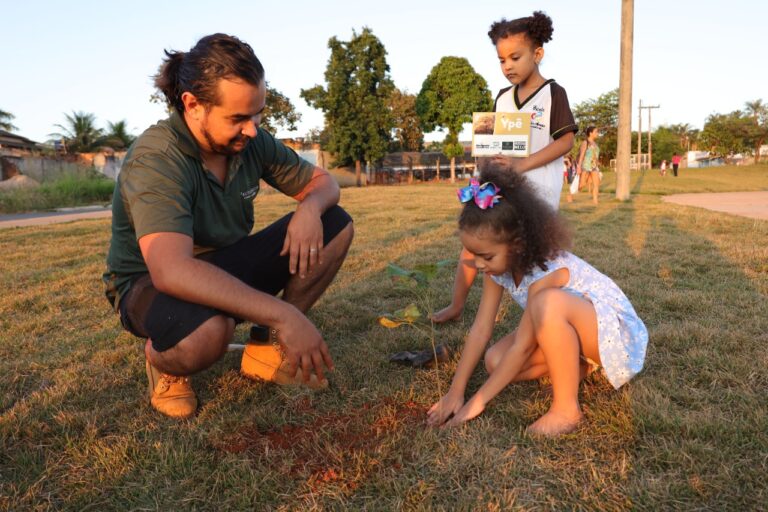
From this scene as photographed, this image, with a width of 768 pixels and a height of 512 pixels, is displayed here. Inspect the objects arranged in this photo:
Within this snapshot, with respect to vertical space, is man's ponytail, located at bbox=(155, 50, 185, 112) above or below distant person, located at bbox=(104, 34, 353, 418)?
above

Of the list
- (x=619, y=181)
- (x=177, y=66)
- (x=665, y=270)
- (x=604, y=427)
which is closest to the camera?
(x=604, y=427)

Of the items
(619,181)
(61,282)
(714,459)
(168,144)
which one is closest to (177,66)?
(168,144)

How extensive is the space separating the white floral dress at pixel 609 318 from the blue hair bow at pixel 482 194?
351 mm

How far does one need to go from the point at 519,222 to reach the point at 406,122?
42.6 meters

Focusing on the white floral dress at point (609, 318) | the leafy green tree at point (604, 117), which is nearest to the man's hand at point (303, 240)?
the white floral dress at point (609, 318)

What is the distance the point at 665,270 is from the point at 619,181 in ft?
27.8

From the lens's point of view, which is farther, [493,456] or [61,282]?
[61,282]

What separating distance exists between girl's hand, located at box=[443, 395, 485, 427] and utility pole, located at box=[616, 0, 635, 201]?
11137mm

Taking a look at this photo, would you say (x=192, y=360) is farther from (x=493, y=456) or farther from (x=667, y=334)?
(x=667, y=334)

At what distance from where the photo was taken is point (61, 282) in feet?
15.4

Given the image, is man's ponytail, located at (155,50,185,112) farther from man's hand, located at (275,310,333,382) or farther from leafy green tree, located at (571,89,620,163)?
leafy green tree, located at (571,89,620,163)

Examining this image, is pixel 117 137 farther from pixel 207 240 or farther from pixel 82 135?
pixel 207 240

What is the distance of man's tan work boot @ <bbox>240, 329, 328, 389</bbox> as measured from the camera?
2361 millimetres

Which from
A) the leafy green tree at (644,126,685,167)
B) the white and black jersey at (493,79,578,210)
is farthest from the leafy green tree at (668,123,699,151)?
the white and black jersey at (493,79,578,210)
